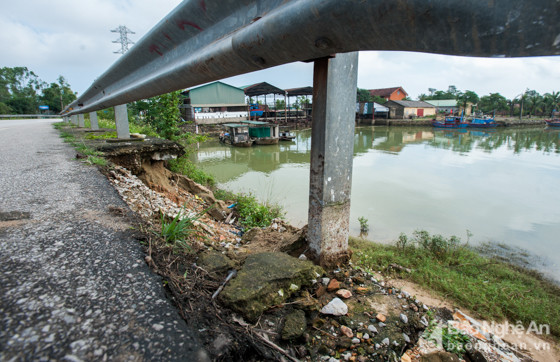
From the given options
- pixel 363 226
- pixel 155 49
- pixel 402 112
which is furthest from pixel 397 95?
pixel 155 49

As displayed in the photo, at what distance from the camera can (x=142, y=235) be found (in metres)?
1.38

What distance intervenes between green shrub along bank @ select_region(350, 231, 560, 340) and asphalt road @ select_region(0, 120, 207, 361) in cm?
329

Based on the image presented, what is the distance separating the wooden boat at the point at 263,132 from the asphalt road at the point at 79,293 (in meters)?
21.3

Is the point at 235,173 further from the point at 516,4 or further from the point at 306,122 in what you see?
the point at 306,122

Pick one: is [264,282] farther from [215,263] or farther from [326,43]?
[326,43]

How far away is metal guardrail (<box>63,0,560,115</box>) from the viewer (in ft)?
1.89

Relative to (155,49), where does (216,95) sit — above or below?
above

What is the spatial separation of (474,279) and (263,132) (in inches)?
790

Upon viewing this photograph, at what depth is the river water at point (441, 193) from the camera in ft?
22.7

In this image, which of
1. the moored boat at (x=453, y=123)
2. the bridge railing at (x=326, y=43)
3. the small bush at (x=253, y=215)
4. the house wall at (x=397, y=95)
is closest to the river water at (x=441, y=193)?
the small bush at (x=253, y=215)

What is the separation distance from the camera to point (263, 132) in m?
23.0

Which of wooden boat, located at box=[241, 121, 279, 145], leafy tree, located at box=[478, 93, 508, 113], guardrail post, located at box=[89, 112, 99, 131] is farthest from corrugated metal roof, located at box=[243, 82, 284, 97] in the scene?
leafy tree, located at box=[478, 93, 508, 113]

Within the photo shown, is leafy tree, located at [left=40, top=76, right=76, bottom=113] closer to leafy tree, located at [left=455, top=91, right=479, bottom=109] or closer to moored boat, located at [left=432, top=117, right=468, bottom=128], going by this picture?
moored boat, located at [left=432, top=117, right=468, bottom=128]

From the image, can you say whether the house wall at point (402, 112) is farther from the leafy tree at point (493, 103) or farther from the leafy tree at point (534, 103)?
the leafy tree at point (534, 103)
